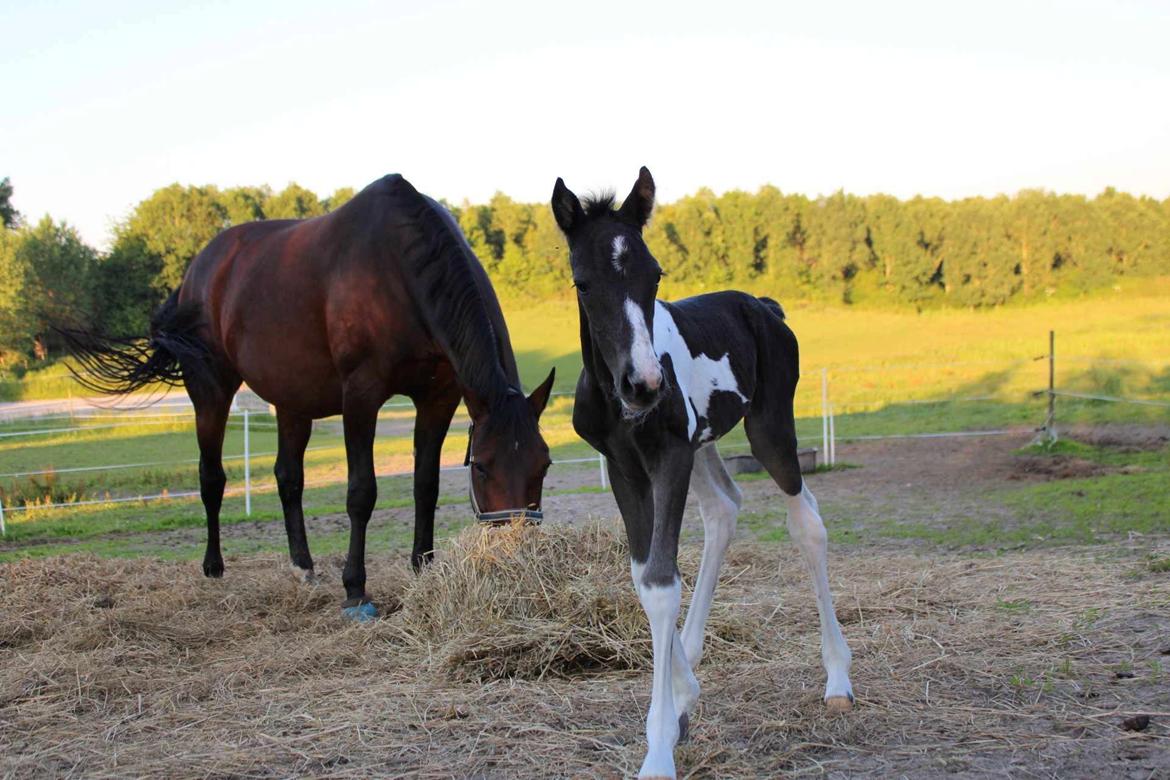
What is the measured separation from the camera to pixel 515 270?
134 ft

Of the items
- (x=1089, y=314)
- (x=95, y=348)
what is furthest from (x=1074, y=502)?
(x=1089, y=314)

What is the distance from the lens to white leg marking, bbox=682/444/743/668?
3908 millimetres

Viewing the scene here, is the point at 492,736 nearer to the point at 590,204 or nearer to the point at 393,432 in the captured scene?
the point at 590,204

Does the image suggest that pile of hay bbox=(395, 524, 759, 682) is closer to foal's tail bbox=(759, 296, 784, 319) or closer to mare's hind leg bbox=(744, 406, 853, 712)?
mare's hind leg bbox=(744, 406, 853, 712)

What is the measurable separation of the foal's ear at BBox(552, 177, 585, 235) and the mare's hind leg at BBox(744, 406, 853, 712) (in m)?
1.25

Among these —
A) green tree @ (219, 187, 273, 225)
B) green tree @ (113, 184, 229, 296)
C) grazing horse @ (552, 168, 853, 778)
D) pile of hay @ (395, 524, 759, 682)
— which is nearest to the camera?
grazing horse @ (552, 168, 853, 778)

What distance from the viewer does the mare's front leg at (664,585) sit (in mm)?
3076

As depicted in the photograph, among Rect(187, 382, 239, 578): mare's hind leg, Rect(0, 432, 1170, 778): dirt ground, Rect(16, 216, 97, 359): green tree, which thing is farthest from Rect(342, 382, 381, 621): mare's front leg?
Rect(16, 216, 97, 359): green tree

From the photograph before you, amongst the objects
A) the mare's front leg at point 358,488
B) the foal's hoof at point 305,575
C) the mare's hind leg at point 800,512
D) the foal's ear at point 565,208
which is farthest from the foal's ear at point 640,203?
the foal's hoof at point 305,575

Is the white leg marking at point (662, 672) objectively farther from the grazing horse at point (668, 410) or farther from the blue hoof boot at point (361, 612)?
the blue hoof boot at point (361, 612)

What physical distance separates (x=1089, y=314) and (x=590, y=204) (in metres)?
36.5

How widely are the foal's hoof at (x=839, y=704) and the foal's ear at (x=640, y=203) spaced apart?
1958 millimetres

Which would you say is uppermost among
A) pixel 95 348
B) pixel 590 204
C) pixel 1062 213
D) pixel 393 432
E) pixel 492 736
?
pixel 1062 213

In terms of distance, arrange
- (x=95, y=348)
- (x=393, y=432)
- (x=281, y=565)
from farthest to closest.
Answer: (x=393, y=432) → (x=95, y=348) → (x=281, y=565)
